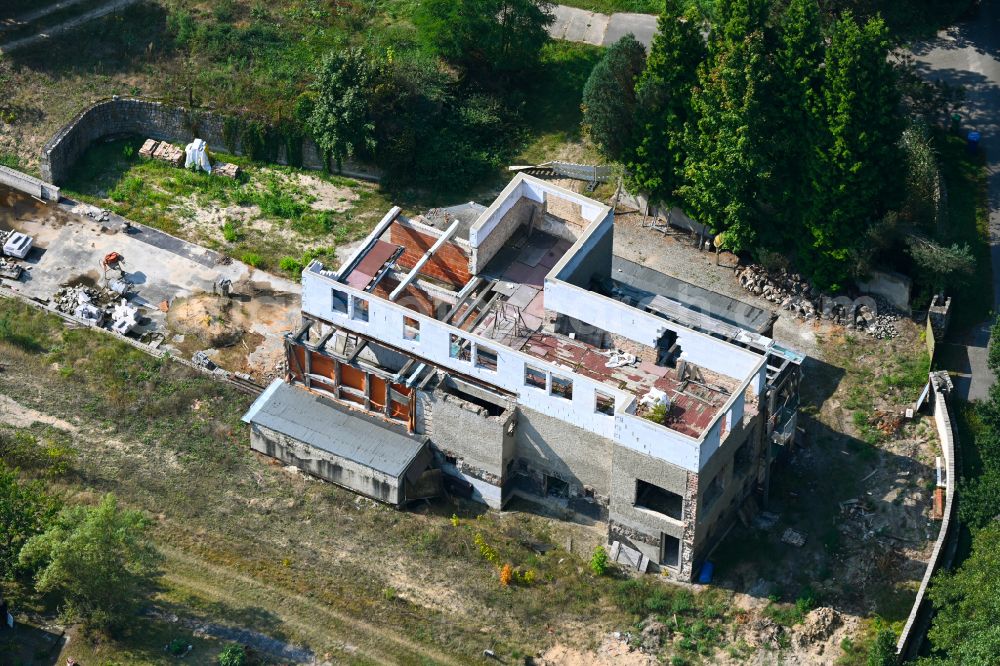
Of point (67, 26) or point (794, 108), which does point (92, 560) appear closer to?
point (794, 108)

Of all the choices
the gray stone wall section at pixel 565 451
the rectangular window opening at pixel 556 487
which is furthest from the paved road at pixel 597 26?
the gray stone wall section at pixel 565 451

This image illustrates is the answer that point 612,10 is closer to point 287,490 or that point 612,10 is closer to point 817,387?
point 817,387

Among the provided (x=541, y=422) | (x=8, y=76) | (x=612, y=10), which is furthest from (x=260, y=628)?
(x=612, y=10)

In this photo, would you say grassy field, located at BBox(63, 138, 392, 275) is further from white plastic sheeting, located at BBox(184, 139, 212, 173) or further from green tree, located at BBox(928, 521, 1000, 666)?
green tree, located at BBox(928, 521, 1000, 666)

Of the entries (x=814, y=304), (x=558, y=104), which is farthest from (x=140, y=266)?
(x=814, y=304)

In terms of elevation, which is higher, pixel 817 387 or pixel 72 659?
pixel 817 387

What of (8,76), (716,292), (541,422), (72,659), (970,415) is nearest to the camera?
(72,659)

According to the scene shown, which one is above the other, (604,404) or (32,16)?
(32,16)
